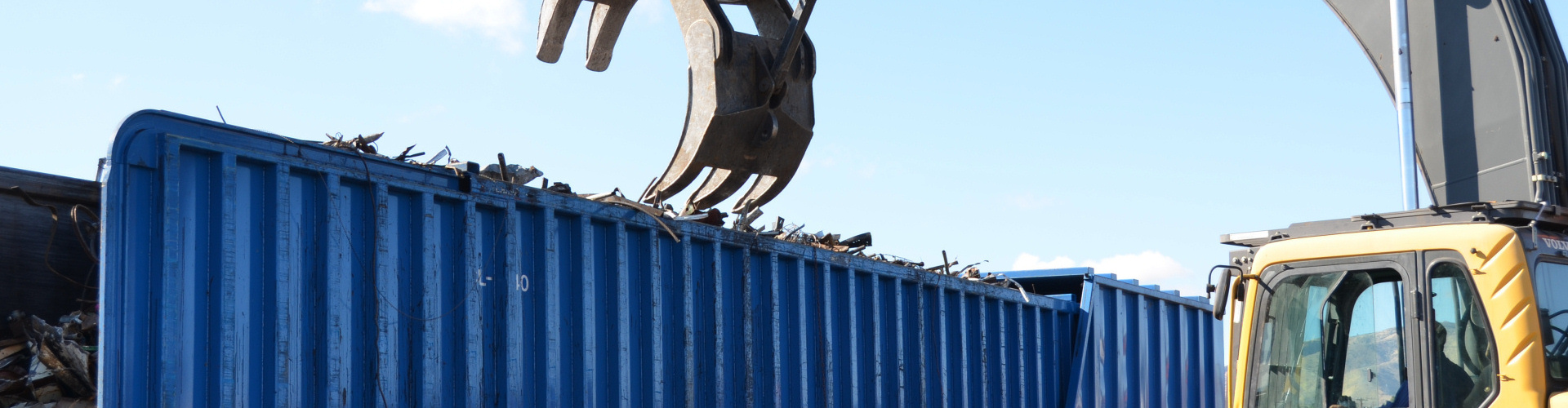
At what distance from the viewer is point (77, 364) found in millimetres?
4090

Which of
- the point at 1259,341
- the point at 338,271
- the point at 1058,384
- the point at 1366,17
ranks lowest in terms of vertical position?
the point at 1058,384

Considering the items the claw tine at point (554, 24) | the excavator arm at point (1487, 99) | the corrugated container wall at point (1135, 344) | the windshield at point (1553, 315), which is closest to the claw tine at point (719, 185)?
the claw tine at point (554, 24)

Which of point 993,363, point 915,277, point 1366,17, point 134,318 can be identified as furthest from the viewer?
point 993,363

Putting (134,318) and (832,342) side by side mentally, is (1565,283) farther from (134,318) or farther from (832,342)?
(134,318)

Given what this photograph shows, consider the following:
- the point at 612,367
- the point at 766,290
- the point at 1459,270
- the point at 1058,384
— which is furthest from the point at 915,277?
the point at 1459,270

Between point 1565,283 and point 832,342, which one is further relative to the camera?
point 832,342

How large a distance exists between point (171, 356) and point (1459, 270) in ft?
12.8

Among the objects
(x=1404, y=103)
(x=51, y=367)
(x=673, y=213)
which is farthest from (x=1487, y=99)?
(x=51, y=367)

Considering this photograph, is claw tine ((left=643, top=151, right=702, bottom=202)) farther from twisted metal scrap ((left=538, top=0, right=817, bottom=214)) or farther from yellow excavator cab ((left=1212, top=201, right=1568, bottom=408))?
yellow excavator cab ((left=1212, top=201, right=1568, bottom=408))

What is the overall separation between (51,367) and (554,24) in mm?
3350

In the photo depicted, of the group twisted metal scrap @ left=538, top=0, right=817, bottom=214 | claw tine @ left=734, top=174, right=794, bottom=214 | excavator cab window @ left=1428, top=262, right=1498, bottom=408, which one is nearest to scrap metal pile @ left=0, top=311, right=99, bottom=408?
twisted metal scrap @ left=538, top=0, right=817, bottom=214

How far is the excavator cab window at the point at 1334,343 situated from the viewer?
165 inches

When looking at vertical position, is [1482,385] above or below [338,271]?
below

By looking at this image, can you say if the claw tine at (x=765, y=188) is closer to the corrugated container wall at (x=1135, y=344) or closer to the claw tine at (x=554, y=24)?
the claw tine at (x=554, y=24)
